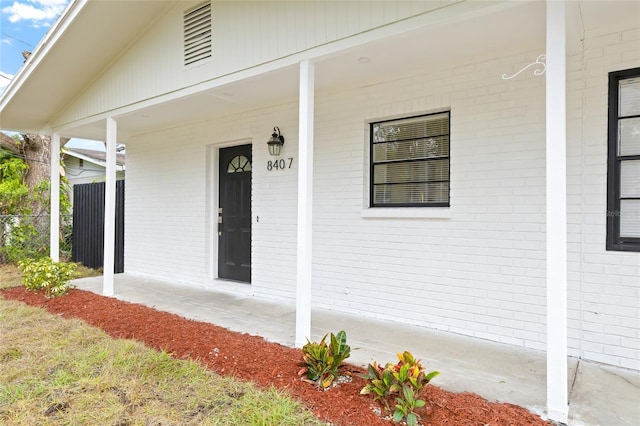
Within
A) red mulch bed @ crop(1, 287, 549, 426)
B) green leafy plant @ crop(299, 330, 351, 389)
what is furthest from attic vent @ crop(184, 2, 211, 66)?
green leafy plant @ crop(299, 330, 351, 389)

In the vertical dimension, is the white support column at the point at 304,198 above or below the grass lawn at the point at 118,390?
above

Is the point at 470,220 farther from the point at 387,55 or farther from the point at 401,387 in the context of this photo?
the point at 401,387

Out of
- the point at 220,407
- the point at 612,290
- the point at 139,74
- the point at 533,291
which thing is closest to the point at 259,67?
the point at 139,74

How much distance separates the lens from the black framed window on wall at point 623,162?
3098mm

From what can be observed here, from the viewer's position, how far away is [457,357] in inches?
128

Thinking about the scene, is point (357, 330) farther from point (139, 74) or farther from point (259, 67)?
point (139, 74)

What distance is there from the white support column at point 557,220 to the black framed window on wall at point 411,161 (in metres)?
1.70

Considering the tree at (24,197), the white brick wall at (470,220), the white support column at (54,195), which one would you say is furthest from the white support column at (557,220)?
the tree at (24,197)

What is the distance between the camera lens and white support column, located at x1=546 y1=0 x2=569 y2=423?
228cm

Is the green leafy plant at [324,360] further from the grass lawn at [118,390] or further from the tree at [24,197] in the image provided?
the tree at [24,197]

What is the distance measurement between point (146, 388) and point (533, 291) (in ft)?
10.9

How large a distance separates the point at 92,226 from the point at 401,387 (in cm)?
796

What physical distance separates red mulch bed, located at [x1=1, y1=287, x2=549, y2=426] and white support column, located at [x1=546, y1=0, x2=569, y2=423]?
234 millimetres

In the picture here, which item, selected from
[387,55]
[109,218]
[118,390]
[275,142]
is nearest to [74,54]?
[109,218]
